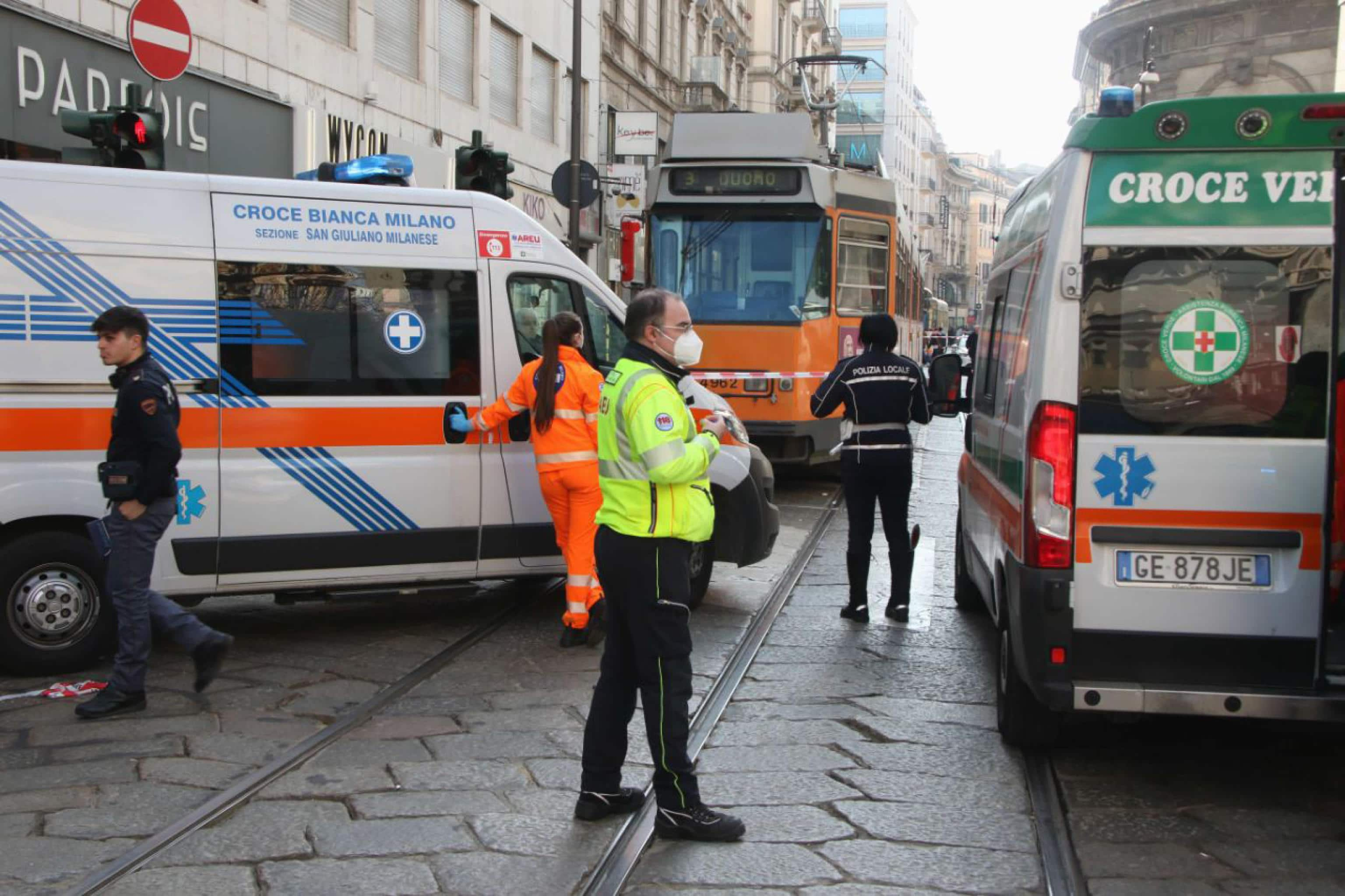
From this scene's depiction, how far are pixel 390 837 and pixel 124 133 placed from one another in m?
5.73

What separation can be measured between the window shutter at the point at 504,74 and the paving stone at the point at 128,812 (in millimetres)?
17064

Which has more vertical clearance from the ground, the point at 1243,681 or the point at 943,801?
the point at 1243,681

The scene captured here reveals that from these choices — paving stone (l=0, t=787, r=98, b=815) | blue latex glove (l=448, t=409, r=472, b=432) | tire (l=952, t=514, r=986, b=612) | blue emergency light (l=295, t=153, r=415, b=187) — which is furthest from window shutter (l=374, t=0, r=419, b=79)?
paving stone (l=0, t=787, r=98, b=815)

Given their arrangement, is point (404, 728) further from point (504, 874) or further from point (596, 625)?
point (596, 625)

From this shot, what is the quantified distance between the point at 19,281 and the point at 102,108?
625 cm

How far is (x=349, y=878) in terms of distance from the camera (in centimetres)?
407

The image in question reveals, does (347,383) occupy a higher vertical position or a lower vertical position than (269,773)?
higher

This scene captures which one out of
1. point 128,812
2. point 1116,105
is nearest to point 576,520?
point 128,812

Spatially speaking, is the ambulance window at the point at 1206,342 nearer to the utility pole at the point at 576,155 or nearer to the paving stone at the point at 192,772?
the paving stone at the point at 192,772

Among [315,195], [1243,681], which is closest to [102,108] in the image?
[315,195]

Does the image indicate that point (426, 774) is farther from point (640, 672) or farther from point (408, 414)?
point (408, 414)

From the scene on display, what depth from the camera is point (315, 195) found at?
7031mm

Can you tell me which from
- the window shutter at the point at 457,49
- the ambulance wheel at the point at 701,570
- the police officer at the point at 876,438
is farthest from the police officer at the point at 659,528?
the window shutter at the point at 457,49

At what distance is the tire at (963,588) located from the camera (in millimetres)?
8094
